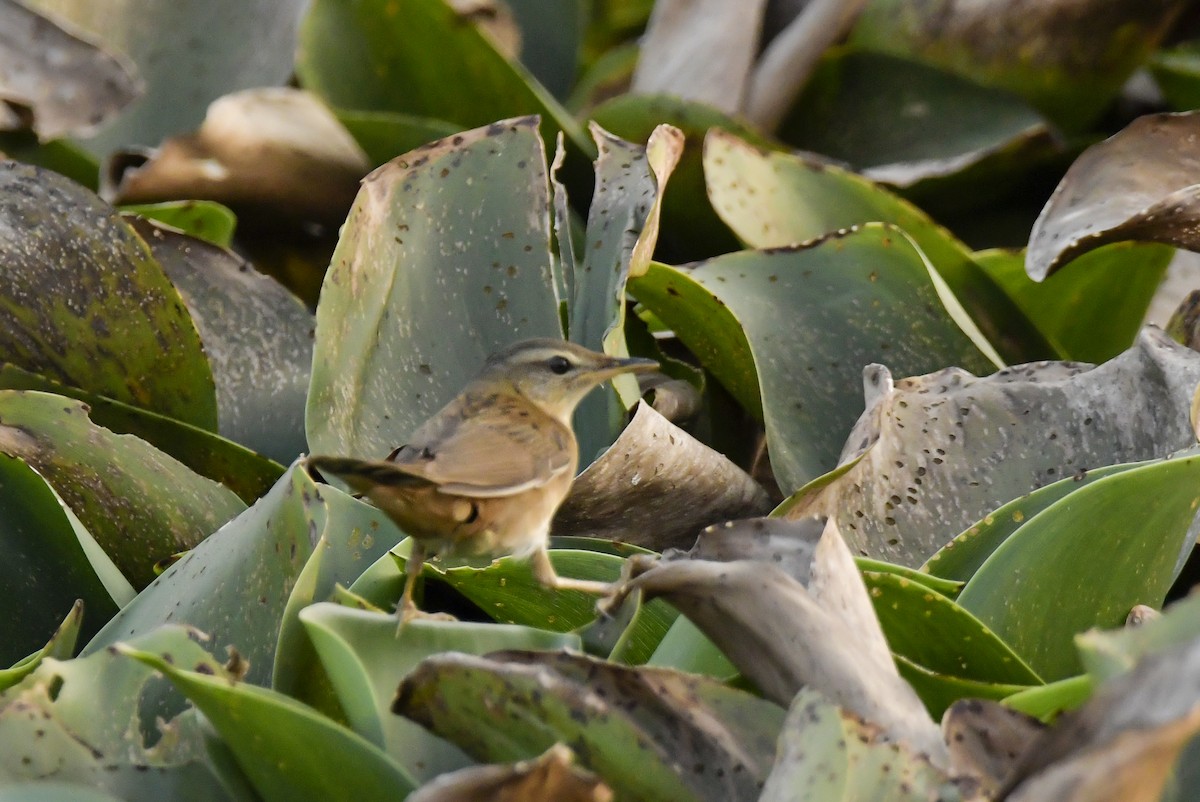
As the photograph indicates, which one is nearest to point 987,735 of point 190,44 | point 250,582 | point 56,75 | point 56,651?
point 250,582

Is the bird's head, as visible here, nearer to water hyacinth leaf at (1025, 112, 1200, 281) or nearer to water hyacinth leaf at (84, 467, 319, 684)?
water hyacinth leaf at (84, 467, 319, 684)

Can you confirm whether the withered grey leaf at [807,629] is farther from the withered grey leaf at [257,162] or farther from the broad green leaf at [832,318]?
the withered grey leaf at [257,162]

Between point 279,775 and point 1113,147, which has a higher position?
point 1113,147

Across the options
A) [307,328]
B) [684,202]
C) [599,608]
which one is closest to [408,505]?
[599,608]

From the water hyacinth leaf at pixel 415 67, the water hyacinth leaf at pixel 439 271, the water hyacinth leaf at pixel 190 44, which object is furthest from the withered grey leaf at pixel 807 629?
the water hyacinth leaf at pixel 190 44

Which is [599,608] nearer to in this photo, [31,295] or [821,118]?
[31,295]

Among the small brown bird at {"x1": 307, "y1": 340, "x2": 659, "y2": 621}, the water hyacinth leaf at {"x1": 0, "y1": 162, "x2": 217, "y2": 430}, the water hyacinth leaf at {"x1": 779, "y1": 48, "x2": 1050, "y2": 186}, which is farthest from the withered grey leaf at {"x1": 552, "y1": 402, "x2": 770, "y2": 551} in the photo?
the water hyacinth leaf at {"x1": 779, "y1": 48, "x2": 1050, "y2": 186}
